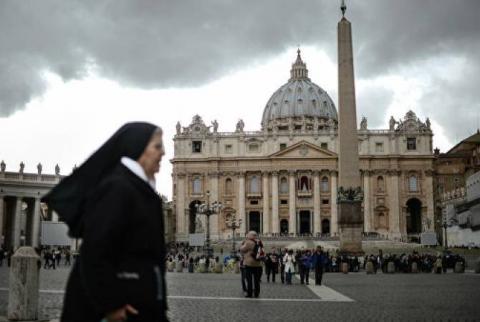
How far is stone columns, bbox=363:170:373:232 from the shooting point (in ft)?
287

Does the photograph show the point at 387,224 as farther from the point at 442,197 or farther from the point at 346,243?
the point at 346,243

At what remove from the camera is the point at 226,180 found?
295ft

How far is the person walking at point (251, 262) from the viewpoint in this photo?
14.0m

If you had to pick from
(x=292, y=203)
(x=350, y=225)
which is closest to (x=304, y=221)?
(x=292, y=203)

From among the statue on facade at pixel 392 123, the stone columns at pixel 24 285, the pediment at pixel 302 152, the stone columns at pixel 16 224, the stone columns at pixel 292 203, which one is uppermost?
the statue on facade at pixel 392 123

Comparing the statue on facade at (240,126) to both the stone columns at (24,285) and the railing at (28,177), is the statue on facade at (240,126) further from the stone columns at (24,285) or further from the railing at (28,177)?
the stone columns at (24,285)

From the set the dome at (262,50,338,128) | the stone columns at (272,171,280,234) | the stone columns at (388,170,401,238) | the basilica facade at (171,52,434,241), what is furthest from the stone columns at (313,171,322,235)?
the dome at (262,50,338,128)

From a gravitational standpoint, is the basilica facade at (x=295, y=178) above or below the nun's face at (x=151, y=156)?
above

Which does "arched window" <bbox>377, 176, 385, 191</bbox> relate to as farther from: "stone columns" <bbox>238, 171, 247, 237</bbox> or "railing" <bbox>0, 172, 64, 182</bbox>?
"railing" <bbox>0, 172, 64, 182</bbox>

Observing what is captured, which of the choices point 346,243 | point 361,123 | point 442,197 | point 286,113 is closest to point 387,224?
point 442,197

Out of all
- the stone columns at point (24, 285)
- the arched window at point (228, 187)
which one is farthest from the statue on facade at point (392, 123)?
the stone columns at point (24, 285)

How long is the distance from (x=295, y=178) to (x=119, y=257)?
85.8 meters

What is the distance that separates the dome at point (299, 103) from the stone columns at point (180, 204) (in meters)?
25.9

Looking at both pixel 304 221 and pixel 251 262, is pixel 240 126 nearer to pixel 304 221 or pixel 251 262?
pixel 304 221
